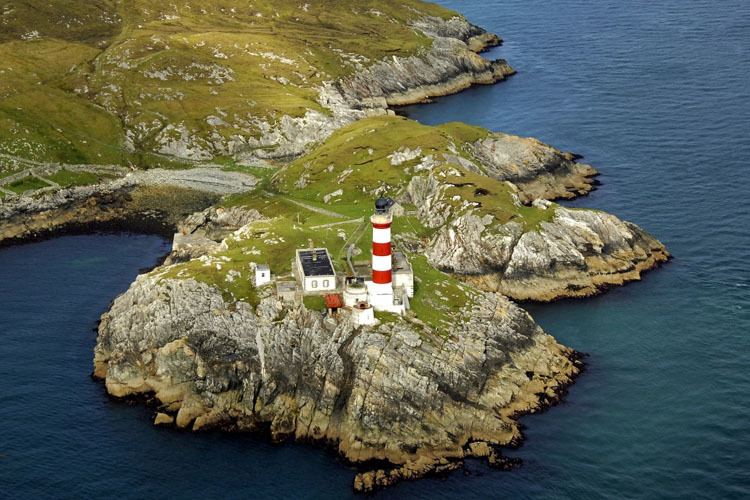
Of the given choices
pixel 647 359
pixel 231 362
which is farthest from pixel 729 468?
pixel 231 362

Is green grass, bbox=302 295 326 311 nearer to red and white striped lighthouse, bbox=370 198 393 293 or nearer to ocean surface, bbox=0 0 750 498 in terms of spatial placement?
red and white striped lighthouse, bbox=370 198 393 293

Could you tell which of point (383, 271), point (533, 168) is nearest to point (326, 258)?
point (383, 271)

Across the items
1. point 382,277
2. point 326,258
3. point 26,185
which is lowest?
point 26,185

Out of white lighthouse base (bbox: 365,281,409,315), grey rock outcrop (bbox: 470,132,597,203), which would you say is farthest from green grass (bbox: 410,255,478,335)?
grey rock outcrop (bbox: 470,132,597,203)

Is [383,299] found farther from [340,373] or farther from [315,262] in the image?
[315,262]

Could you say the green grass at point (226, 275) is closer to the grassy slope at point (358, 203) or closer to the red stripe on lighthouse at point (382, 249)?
the grassy slope at point (358, 203)

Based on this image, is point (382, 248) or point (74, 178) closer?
point (382, 248)
